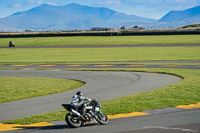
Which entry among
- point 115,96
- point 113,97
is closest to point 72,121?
point 113,97

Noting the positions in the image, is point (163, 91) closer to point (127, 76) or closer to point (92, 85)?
point (92, 85)

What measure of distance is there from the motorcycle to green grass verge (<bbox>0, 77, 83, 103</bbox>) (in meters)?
7.99

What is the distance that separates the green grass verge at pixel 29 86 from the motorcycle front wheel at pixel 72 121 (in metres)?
7.95

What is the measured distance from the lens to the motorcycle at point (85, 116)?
532 inches

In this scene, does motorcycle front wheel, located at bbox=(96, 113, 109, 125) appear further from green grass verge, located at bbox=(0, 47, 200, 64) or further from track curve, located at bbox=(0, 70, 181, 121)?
green grass verge, located at bbox=(0, 47, 200, 64)

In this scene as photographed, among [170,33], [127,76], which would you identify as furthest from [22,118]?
[170,33]

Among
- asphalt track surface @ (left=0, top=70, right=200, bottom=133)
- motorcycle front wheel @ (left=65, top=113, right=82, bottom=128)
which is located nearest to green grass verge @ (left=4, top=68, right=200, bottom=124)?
asphalt track surface @ (left=0, top=70, right=200, bottom=133)

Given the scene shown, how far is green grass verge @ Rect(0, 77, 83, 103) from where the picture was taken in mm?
22547

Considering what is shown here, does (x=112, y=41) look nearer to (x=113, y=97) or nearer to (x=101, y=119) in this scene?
(x=113, y=97)

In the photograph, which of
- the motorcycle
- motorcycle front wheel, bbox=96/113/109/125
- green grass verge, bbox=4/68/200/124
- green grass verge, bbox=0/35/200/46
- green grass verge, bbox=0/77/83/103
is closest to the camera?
the motorcycle

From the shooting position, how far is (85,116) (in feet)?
45.1

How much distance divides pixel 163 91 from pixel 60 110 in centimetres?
698

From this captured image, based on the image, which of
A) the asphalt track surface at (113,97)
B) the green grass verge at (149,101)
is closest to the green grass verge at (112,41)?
the asphalt track surface at (113,97)

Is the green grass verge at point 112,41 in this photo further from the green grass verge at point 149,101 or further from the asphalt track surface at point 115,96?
the green grass verge at point 149,101
